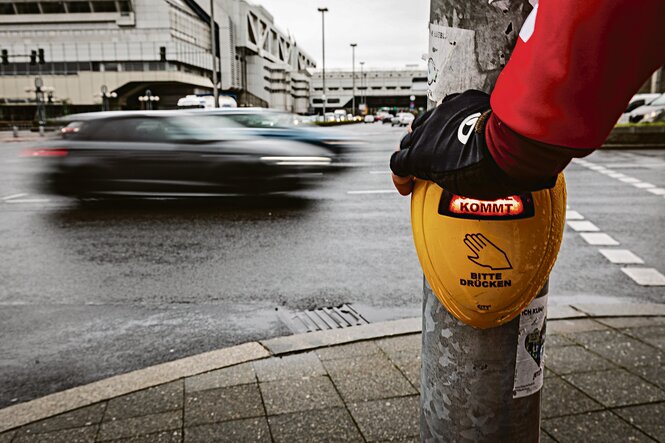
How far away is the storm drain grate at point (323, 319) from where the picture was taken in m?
4.70

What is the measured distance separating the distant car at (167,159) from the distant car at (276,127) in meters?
0.17

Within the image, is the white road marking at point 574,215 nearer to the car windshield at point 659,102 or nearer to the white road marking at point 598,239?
the white road marking at point 598,239

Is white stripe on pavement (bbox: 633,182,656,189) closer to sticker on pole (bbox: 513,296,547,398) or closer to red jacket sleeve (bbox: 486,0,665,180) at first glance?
sticker on pole (bbox: 513,296,547,398)

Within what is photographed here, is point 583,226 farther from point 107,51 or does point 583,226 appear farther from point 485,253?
point 107,51

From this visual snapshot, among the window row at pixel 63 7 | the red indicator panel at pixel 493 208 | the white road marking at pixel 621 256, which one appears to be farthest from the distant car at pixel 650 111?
the window row at pixel 63 7

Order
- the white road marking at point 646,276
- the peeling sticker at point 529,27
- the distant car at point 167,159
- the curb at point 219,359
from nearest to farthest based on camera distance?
the peeling sticker at point 529,27
the curb at point 219,359
the white road marking at point 646,276
the distant car at point 167,159

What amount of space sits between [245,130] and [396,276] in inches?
192

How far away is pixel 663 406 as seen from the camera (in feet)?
9.93

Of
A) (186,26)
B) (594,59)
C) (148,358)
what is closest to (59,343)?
(148,358)

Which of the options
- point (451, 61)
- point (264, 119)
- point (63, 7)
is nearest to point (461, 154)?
point (451, 61)

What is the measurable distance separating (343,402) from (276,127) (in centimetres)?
779

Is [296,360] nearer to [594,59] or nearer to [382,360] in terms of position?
[382,360]

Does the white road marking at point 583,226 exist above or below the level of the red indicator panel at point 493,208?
below

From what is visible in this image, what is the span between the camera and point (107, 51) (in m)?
78.8
